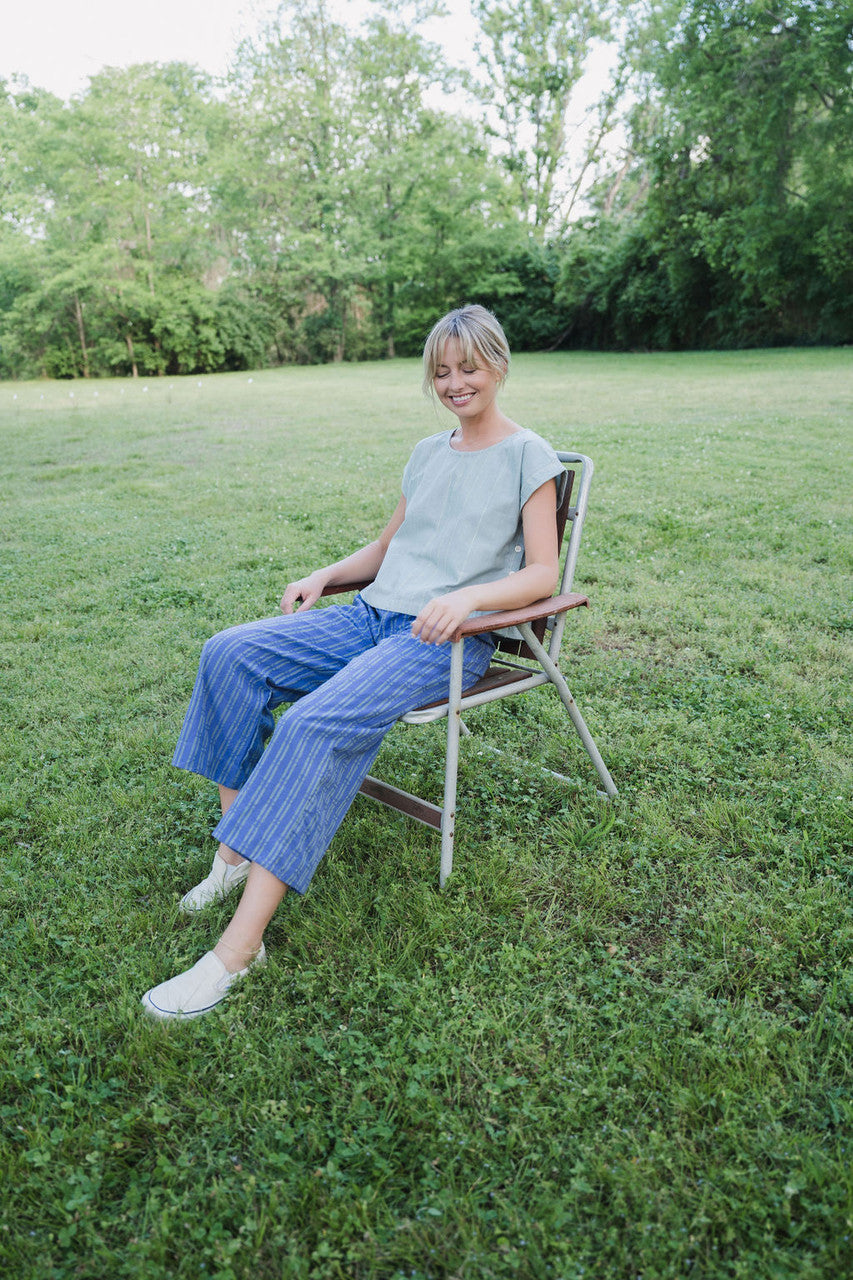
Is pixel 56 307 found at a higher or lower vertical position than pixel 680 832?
higher

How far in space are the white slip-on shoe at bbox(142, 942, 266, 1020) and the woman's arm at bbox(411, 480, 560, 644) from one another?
3.07 feet

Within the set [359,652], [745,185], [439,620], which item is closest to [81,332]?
[745,185]

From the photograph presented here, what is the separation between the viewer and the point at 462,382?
2.45m

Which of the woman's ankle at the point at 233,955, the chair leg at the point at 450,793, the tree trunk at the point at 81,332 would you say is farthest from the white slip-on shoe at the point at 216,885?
the tree trunk at the point at 81,332

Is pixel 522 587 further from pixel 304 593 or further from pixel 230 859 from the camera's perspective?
pixel 230 859

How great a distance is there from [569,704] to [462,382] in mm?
1048

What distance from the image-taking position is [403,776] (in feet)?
9.95

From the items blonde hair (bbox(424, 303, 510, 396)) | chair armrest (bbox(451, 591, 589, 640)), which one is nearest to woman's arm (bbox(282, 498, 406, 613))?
blonde hair (bbox(424, 303, 510, 396))

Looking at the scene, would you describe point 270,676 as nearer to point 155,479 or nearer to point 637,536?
point 637,536

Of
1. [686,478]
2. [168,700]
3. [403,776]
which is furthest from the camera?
[686,478]

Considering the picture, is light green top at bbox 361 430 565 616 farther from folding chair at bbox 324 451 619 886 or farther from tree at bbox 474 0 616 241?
tree at bbox 474 0 616 241

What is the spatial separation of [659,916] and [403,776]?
1.06 metres

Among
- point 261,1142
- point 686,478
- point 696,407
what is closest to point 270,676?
point 261,1142

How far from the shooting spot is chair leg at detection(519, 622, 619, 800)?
2.50 m
